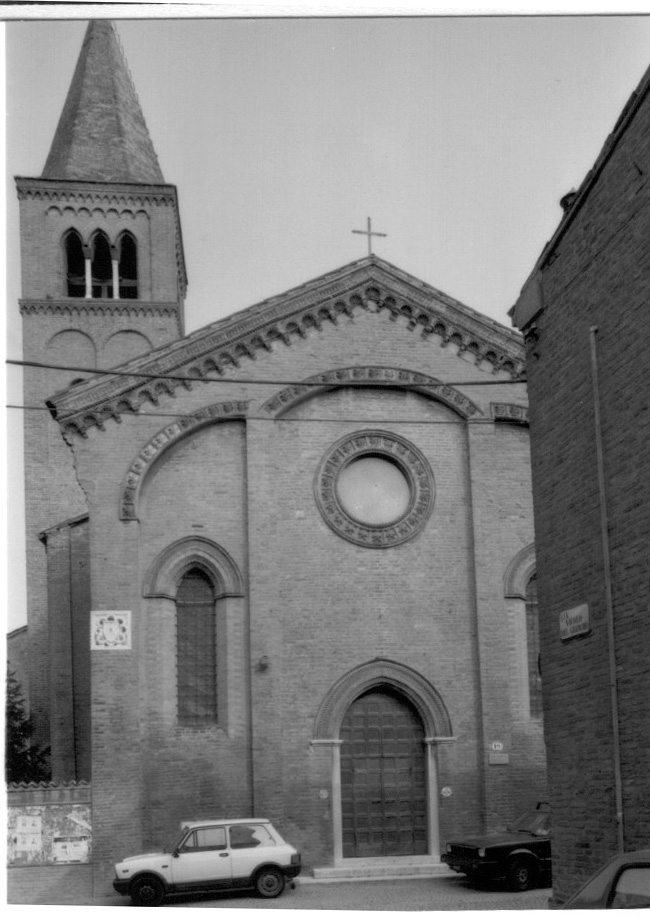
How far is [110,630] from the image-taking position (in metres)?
21.8

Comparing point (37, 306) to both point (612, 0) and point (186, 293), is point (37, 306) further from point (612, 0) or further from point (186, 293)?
point (612, 0)

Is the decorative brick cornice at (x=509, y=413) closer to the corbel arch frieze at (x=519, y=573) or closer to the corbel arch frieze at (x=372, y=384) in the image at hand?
the corbel arch frieze at (x=372, y=384)

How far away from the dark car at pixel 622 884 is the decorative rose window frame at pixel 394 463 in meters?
13.9

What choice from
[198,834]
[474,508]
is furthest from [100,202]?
[198,834]

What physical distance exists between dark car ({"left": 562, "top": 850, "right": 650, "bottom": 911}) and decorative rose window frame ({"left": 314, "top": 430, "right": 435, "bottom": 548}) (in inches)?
546

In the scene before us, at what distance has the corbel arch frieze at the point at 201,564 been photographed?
74.1 feet

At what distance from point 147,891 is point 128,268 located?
1973 centimetres

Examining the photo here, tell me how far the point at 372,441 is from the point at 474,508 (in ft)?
6.97

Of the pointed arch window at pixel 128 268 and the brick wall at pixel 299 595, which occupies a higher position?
the pointed arch window at pixel 128 268

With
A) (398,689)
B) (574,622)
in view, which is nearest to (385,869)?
(398,689)

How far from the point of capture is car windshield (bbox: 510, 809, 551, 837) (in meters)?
19.8

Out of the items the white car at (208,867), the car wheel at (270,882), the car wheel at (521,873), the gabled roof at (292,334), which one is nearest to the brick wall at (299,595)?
the gabled roof at (292,334)

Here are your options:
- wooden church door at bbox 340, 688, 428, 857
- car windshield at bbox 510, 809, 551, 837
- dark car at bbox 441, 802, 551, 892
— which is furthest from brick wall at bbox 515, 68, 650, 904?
wooden church door at bbox 340, 688, 428, 857

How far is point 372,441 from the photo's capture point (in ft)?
77.7
